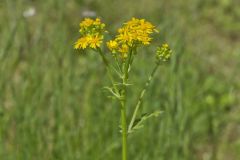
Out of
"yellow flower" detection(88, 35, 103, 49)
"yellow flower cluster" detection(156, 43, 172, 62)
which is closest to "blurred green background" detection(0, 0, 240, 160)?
"yellow flower cluster" detection(156, 43, 172, 62)

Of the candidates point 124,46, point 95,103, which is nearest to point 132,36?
point 124,46

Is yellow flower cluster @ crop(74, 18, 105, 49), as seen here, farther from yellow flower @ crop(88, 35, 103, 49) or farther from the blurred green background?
the blurred green background

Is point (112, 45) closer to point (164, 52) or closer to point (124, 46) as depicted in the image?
point (124, 46)

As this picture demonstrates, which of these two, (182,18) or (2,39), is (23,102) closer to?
(2,39)

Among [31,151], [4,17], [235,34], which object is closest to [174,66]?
[31,151]

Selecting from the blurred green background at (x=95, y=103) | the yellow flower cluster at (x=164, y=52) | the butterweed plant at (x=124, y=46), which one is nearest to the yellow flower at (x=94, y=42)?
the butterweed plant at (x=124, y=46)

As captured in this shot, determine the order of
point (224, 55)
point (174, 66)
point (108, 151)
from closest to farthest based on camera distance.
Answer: point (174, 66), point (108, 151), point (224, 55)

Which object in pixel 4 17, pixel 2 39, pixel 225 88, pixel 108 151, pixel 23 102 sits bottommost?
pixel 108 151
